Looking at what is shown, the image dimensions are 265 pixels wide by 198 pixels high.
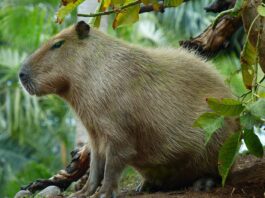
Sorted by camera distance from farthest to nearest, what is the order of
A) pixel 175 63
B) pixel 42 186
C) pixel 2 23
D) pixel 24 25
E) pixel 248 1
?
1. pixel 2 23
2. pixel 24 25
3. pixel 42 186
4. pixel 175 63
5. pixel 248 1

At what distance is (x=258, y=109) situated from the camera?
12.0ft

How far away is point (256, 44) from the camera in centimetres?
421

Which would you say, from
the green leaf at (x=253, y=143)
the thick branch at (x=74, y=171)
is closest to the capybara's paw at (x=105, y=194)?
the thick branch at (x=74, y=171)

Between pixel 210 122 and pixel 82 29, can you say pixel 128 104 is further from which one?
pixel 210 122

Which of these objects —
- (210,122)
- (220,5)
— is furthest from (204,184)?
(220,5)

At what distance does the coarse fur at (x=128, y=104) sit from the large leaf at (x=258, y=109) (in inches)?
46.6

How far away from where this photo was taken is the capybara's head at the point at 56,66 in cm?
489

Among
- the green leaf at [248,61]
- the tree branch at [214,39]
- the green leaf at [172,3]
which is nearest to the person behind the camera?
the green leaf at [248,61]

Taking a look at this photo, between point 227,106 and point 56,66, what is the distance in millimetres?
1624

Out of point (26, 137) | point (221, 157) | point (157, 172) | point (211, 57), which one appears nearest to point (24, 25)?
point (26, 137)

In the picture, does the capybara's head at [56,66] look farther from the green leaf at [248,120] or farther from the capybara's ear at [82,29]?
the green leaf at [248,120]

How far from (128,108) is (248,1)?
116 centimetres

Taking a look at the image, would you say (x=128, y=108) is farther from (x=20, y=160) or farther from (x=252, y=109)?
(x=20, y=160)

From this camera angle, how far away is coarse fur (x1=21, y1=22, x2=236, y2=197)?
472 cm
